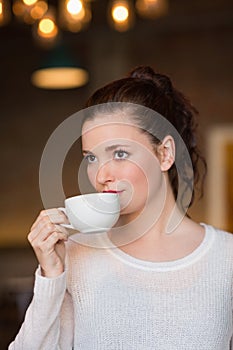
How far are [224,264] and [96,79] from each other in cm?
377

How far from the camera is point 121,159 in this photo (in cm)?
147

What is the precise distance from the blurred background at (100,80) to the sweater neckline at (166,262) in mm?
3053

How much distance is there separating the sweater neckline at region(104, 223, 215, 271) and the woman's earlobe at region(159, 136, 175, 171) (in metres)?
0.17

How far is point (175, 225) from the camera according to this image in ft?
5.27

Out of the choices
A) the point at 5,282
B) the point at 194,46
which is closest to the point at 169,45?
the point at 194,46

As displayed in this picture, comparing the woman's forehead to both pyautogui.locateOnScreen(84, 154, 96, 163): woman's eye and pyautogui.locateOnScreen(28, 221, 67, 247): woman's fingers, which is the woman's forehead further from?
pyautogui.locateOnScreen(28, 221, 67, 247): woman's fingers

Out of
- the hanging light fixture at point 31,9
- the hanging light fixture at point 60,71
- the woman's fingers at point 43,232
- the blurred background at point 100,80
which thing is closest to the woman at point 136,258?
the woman's fingers at point 43,232

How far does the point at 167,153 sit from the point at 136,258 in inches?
8.3

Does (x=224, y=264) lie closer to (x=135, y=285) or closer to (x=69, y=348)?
(x=135, y=285)

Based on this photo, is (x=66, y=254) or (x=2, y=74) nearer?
(x=66, y=254)

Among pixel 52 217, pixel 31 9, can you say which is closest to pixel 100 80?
pixel 31 9

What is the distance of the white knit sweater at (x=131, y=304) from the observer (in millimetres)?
1455

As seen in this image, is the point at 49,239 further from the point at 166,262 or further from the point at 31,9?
the point at 31,9

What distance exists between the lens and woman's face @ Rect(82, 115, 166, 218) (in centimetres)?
147
